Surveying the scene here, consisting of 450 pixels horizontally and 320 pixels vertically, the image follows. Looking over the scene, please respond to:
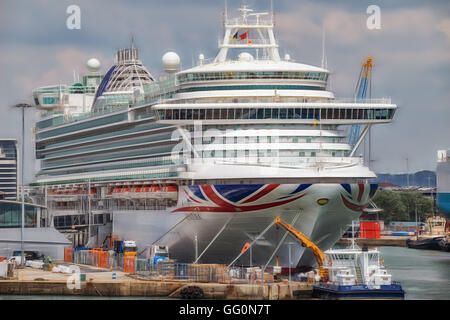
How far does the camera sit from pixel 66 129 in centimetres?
7831

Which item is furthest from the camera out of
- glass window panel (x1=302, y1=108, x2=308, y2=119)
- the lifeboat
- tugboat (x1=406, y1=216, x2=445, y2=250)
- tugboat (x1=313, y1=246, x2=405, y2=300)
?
tugboat (x1=406, y1=216, x2=445, y2=250)

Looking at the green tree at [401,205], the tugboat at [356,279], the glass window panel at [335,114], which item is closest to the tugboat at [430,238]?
the green tree at [401,205]

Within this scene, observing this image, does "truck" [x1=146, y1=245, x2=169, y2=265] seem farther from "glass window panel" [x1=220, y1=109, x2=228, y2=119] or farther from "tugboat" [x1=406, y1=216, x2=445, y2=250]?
"tugboat" [x1=406, y1=216, x2=445, y2=250]

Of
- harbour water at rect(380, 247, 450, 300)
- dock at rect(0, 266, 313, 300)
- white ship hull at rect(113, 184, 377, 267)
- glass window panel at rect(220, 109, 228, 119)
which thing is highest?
glass window panel at rect(220, 109, 228, 119)

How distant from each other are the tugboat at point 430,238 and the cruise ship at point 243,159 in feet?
161

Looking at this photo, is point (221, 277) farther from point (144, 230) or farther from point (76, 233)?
point (76, 233)

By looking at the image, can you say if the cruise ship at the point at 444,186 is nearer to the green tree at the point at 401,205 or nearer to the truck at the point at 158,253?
the green tree at the point at 401,205

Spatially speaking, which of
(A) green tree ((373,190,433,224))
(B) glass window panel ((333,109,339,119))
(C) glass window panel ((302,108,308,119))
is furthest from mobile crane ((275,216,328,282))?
(A) green tree ((373,190,433,224))

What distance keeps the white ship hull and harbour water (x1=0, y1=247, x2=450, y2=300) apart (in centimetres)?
527

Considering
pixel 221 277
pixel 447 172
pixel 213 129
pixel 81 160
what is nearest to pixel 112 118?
pixel 81 160

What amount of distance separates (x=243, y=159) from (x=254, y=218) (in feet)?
9.92

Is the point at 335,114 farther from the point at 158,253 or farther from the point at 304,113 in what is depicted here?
the point at 158,253

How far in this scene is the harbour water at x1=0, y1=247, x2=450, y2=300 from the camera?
54250 millimetres
